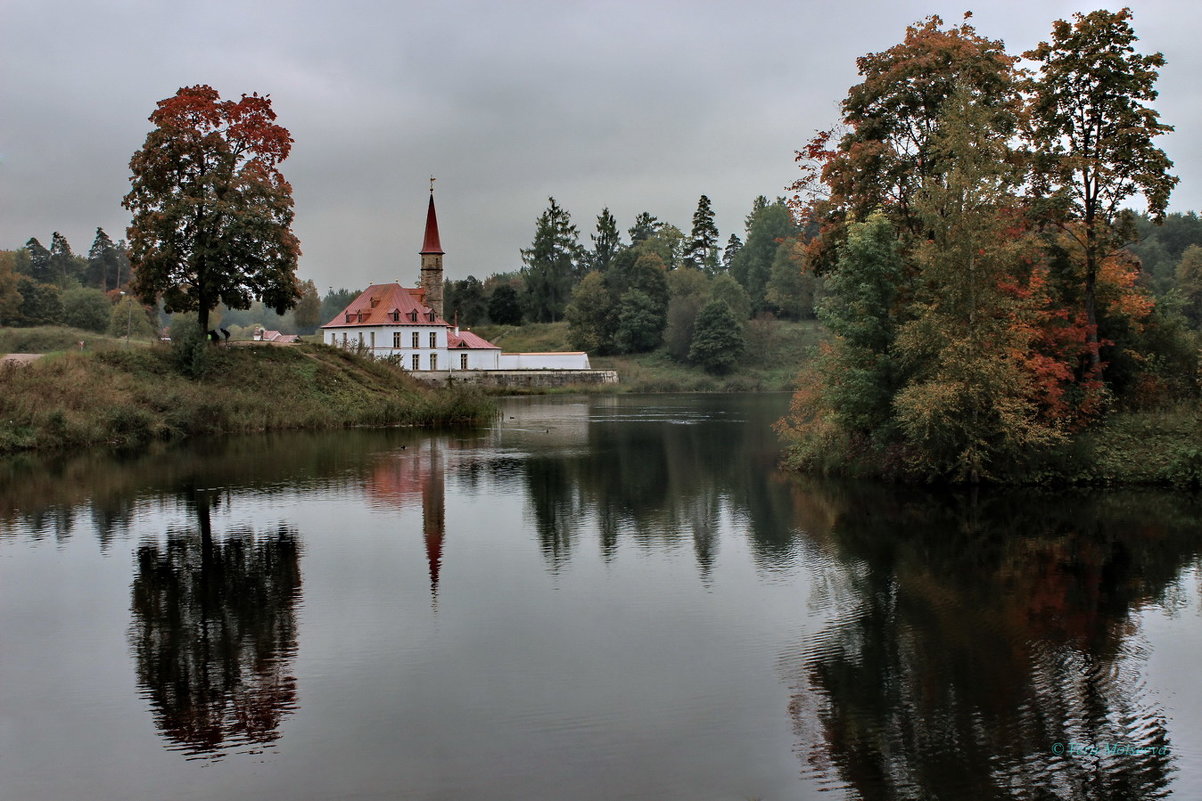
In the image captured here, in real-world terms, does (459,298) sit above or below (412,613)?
above

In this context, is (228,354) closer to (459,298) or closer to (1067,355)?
(1067,355)

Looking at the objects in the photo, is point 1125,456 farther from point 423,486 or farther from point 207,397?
point 207,397

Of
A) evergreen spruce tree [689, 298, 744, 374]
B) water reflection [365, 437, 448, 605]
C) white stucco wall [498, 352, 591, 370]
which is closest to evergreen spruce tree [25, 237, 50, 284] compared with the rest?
white stucco wall [498, 352, 591, 370]

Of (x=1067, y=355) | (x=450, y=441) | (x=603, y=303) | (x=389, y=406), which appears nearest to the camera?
(x=1067, y=355)

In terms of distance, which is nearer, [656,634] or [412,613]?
[656,634]

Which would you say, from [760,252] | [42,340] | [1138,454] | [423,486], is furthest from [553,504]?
[760,252]

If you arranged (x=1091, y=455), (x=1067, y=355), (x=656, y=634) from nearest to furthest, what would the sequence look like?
(x=656, y=634)
(x=1091, y=455)
(x=1067, y=355)

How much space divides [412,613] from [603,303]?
295ft

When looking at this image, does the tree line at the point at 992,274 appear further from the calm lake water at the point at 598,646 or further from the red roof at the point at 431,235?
the red roof at the point at 431,235

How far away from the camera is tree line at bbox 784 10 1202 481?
74.7 feet

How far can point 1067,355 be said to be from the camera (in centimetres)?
2466

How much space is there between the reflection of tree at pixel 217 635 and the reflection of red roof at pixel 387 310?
64668 mm

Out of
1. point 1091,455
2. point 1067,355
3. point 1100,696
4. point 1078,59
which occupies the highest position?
point 1078,59

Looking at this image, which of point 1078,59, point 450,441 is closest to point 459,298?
point 450,441
